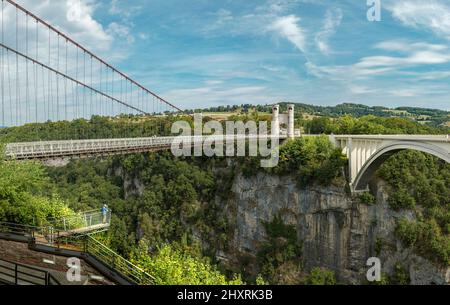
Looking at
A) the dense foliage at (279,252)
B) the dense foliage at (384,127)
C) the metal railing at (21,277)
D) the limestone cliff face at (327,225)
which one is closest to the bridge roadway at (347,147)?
the limestone cliff face at (327,225)

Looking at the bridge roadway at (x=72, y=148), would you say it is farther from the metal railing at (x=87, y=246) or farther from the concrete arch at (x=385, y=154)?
the concrete arch at (x=385, y=154)

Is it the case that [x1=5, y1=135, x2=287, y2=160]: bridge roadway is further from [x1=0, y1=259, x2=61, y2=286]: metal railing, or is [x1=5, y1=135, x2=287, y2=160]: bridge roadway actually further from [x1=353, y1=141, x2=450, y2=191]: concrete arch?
[x1=353, y1=141, x2=450, y2=191]: concrete arch

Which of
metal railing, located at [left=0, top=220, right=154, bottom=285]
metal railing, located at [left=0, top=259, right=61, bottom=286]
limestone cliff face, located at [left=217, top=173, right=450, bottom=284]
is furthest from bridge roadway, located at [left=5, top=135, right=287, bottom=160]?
limestone cliff face, located at [left=217, top=173, right=450, bottom=284]

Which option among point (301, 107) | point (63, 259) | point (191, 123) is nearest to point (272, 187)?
point (191, 123)

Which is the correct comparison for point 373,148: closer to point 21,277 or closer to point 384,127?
point 384,127

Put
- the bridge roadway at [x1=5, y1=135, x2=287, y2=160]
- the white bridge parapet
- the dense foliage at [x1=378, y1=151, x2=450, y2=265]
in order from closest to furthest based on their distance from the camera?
the bridge roadway at [x1=5, y1=135, x2=287, y2=160], the white bridge parapet, the dense foliage at [x1=378, y1=151, x2=450, y2=265]

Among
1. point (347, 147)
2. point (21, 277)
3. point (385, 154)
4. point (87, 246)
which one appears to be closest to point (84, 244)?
point (87, 246)
